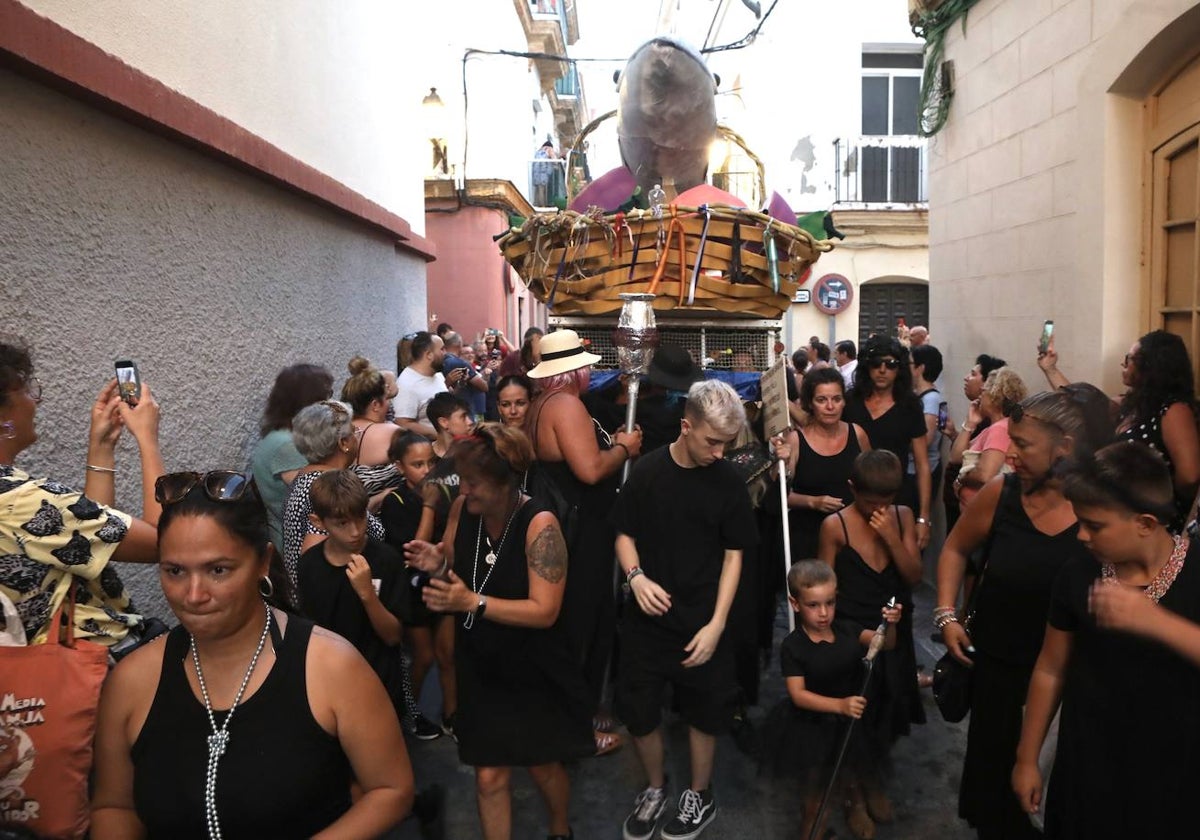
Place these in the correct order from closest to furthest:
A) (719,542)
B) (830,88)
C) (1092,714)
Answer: (1092,714)
(719,542)
(830,88)

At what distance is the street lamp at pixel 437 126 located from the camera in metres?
13.7

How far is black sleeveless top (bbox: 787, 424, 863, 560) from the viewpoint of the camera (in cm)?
493

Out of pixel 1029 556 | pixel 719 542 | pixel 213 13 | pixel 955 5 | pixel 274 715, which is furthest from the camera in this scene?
pixel 955 5

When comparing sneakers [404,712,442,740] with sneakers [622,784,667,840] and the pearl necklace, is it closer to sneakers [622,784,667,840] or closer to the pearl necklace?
sneakers [622,784,667,840]

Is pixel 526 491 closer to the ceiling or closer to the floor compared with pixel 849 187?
closer to the floor

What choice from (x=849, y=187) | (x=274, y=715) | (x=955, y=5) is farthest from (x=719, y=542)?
(x=849, y=187)

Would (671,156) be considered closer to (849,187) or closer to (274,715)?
(274,715)

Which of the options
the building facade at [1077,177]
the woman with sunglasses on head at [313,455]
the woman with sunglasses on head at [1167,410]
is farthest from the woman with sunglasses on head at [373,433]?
the building facade at [1077,177]

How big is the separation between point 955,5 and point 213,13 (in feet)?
17.7

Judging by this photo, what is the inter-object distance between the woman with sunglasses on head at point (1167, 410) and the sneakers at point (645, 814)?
8.23ft

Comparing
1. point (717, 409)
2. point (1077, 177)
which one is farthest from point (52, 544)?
point (1077, 177)

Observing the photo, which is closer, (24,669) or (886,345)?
(24,669)

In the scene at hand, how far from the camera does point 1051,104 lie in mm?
5926

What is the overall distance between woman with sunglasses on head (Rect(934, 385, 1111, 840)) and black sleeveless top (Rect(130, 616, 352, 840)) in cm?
223
